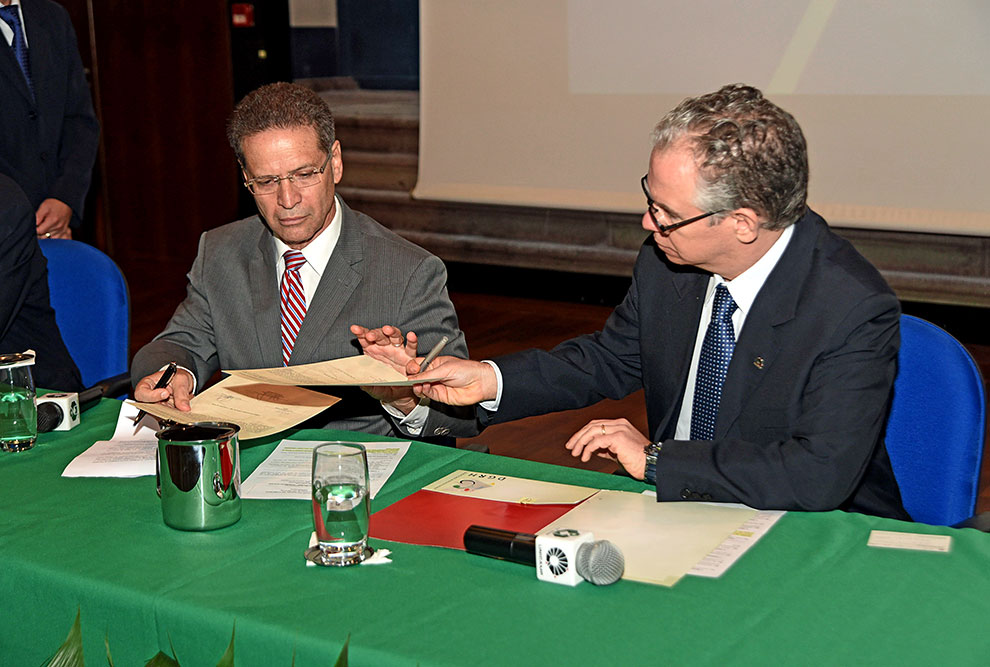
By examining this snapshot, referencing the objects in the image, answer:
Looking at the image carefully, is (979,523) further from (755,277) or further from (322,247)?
(322,247)

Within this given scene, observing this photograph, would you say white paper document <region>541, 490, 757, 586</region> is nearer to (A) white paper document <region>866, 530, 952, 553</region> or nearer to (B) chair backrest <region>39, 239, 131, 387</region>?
(A) white paper document <region>866, 530, 952, 553</region>

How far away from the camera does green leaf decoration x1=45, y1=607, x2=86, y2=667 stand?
1.52 meters

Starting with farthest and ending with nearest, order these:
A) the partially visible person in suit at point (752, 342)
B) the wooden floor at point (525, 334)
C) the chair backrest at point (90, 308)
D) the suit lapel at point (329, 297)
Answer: the wooden floor at point (525, 334) → the chair backrest at point (90, 308) → the suit lapel at point (329, 297) → the partially visible person in suit at point (752, 342)

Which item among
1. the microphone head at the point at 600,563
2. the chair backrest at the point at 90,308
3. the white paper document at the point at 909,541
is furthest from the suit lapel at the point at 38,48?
the white paper document at the point at 909,541

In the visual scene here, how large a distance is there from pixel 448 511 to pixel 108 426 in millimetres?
899

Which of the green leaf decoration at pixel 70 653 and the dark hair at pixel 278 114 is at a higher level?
the dark hair at pixel 278 114

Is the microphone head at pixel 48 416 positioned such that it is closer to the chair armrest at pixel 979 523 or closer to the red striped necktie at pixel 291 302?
the red striped necktie at pixel 291 302

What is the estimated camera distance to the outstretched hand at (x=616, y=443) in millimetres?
1888

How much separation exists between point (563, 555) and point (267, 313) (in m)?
1.27

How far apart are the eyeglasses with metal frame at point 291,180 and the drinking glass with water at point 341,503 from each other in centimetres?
95

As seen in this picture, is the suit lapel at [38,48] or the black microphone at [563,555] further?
the suit lapel at [38,48]

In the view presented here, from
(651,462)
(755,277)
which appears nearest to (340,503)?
(651,462)

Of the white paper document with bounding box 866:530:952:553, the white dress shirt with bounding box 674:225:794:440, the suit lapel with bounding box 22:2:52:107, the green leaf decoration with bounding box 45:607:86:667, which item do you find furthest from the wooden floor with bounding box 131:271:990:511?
the green leaf decoration with bounding box 45:607:86:667

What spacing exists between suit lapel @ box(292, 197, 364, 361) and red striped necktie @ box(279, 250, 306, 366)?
0.10 ft
